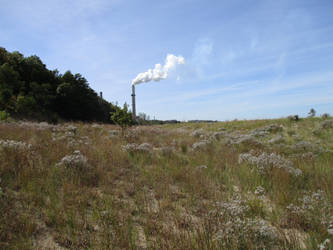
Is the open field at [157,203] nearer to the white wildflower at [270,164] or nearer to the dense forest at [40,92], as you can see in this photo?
the white wildflower at [270,164]

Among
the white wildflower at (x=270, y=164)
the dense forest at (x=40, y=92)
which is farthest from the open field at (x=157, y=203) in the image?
the dense forest at (x=40, y=92)

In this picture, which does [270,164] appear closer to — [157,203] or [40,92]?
[157,203]

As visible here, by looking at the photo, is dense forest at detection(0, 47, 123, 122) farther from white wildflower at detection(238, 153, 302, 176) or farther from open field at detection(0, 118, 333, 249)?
white wildflower at detection(238, 153, 302, 176)

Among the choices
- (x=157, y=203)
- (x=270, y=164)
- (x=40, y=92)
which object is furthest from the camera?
(x=40, y=92)

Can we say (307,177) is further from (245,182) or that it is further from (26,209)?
(26,209)

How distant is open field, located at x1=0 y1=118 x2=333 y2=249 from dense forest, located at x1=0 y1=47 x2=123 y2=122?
18173 millimetres

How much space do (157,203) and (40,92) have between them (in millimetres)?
25467

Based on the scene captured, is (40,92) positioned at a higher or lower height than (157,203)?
higher

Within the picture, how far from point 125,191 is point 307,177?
16.1 feet

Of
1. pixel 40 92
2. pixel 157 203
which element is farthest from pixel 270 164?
pixel 40 92

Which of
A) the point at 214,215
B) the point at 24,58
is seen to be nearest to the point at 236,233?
the point at 214,215

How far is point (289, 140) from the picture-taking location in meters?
9.95

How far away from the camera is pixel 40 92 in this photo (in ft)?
71.9

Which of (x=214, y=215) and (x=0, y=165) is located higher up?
(x=0, y=165)
